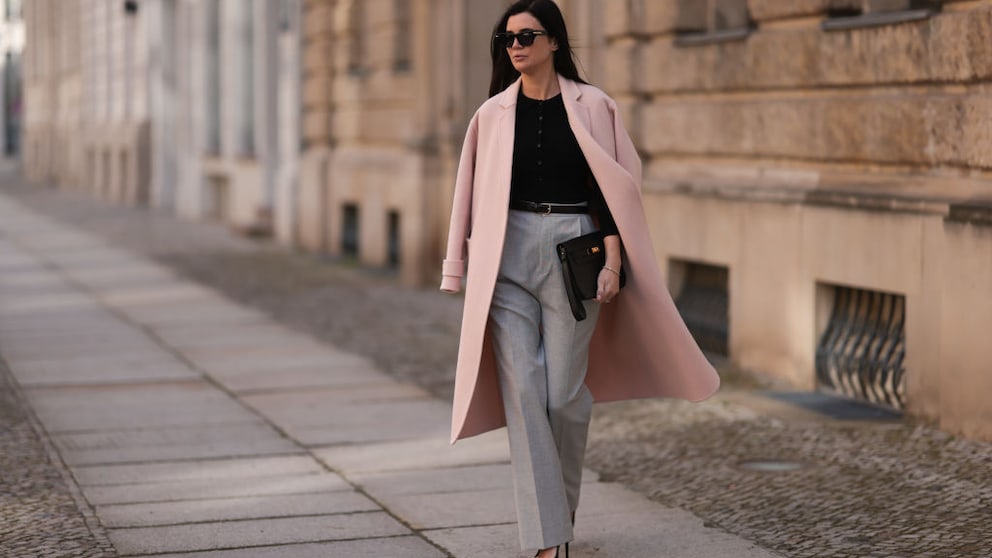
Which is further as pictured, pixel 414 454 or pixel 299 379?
pixel 299 379

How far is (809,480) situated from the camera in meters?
Answer: 7.01

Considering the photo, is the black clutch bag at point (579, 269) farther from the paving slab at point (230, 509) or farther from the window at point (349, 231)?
the window at point (349, 231)

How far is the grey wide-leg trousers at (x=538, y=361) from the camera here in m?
5.38

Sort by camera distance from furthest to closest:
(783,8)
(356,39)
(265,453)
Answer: (356,39) → (783,8) → (265,453)

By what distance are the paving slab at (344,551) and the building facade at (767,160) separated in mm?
2938

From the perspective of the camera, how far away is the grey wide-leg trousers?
538cm

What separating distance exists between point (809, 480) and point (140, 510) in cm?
255

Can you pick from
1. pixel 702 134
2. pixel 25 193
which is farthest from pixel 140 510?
pixel 25 193

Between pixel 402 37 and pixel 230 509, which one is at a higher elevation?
pixel 402 37

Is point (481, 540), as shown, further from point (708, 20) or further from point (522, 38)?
point (708, 20)

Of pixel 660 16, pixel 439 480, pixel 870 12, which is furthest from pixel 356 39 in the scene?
pixel 439 480

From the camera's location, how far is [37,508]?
6535 mm

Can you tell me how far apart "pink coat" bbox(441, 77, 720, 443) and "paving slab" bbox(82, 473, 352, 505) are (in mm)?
1585

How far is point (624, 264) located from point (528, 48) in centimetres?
→ 72
